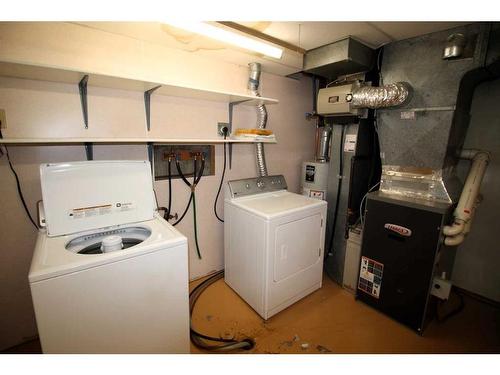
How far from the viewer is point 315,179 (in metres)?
2.64

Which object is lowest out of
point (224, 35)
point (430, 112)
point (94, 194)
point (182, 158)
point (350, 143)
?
point (94, 194)

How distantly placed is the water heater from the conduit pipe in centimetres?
109

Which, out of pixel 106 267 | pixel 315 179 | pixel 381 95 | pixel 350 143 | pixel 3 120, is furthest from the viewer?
pixel 315 179

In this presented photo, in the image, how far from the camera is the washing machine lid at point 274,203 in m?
1.89

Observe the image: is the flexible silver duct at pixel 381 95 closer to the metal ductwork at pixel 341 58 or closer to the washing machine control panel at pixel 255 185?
the metal ductwork at pixel 341 58

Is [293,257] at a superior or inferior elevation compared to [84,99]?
inferior

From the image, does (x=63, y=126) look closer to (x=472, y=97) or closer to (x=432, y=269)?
(x=432, y=269)

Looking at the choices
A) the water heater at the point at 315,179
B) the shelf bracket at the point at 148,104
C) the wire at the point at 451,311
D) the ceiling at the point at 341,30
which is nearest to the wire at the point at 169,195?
the shelf bracket at the point at 148,104

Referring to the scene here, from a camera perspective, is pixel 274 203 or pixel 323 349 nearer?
pixel 323 349

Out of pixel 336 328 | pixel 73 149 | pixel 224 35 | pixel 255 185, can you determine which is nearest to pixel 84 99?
pixel 73 149

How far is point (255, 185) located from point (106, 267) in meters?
1.48

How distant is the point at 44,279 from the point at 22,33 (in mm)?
1454

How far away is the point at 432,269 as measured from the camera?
5.65 ft

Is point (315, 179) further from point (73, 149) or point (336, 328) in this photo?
point (73, 149)
